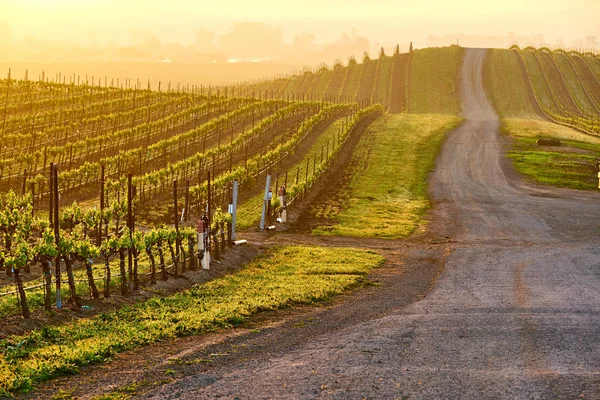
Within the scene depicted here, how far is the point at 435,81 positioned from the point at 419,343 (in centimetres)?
14962

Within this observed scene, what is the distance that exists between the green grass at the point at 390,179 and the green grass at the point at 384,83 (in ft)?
121

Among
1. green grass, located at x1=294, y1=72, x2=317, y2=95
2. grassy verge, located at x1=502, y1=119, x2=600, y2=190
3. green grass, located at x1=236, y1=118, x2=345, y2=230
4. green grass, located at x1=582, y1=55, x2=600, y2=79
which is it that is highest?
green grass, located at x1=582, y1=55, x2=600, y2=79

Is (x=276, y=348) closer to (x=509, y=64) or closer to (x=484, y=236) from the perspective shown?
(x=484, y=236)

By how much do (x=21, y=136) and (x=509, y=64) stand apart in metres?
133

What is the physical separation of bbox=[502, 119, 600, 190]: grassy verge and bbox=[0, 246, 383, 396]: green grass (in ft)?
132

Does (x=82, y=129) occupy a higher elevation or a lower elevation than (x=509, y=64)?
lower

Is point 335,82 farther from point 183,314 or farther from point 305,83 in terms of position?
point 183,314

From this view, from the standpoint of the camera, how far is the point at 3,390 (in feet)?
59.9

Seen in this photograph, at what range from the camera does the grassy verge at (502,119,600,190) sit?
7469cm

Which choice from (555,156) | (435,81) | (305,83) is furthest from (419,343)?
(305,83)

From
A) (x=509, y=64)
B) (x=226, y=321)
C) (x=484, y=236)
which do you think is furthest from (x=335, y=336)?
(x=509, y=64)

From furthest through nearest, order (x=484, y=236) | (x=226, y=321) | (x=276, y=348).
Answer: (x=484, y=236) < (x=226, y=321) < (x=276, y=348)

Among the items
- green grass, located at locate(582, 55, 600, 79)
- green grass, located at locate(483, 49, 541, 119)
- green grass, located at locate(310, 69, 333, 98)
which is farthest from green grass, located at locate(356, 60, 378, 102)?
green grass, located at locate(582, 55, 600, 79)

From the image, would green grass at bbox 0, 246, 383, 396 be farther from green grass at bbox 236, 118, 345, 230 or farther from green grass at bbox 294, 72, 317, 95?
green grass at bbox 294, 72, 317, 95
